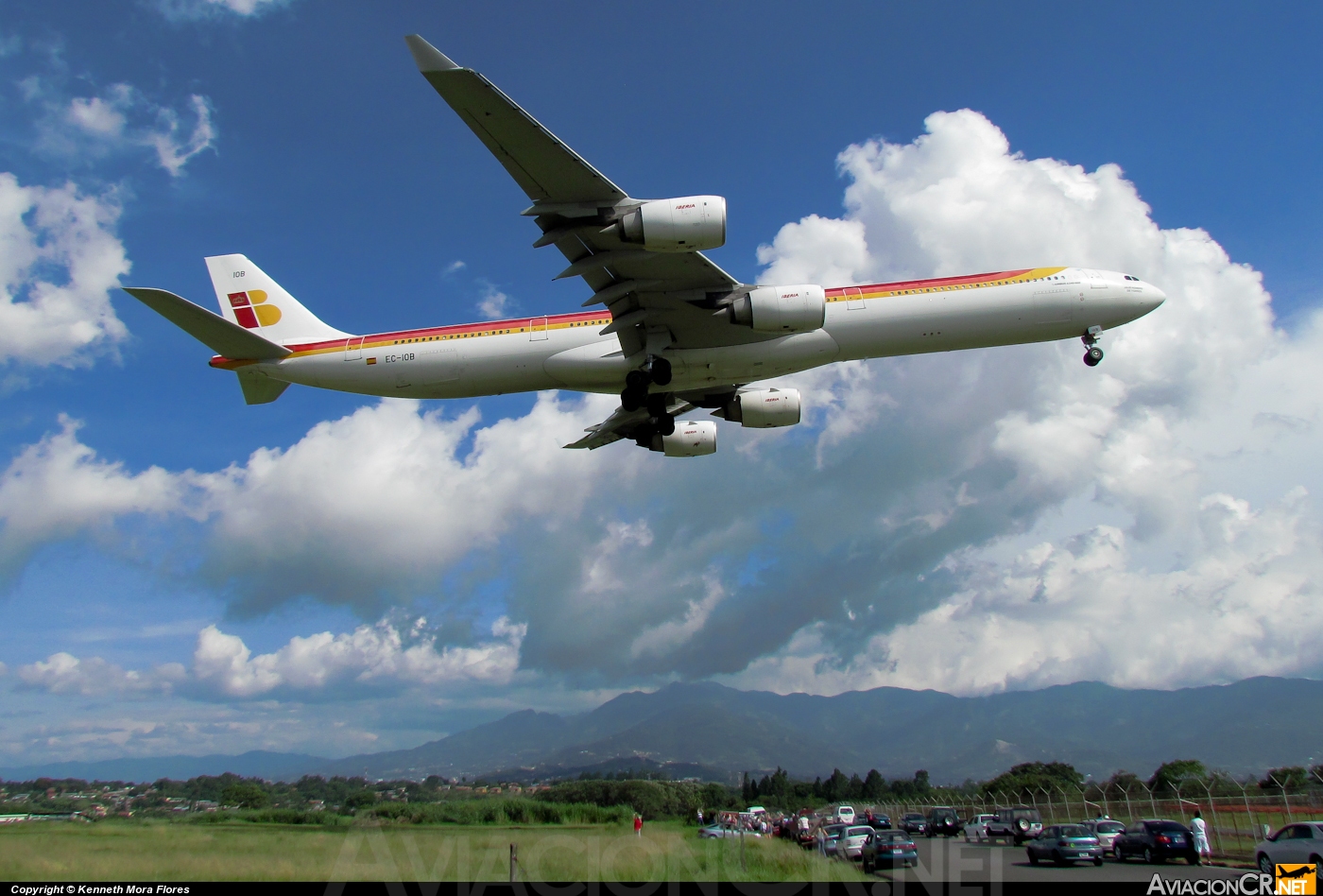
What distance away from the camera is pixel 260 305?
33.4 m

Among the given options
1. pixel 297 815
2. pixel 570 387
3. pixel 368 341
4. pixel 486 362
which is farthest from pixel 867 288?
pixel 297 815

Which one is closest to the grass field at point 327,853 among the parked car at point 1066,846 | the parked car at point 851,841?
the parked car at point 851,841

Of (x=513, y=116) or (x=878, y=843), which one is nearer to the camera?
(x=513, y=116)

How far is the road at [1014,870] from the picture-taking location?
2156 centimetres

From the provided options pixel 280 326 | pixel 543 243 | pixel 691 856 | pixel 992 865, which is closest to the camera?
pixel 691 856

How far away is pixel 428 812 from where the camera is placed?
1898 centimetres

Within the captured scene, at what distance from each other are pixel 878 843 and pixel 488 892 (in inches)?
650

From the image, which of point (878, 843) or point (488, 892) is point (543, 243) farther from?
point (878, 843)

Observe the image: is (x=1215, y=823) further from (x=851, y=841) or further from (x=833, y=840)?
(x=833, y=840)

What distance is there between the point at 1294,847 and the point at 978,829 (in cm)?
2230

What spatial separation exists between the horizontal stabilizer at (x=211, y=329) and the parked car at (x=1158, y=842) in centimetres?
3416

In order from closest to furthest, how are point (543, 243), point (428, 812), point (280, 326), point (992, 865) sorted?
point (428, 812) → point (543, 243) → point (992, 865) → point (280, 326)

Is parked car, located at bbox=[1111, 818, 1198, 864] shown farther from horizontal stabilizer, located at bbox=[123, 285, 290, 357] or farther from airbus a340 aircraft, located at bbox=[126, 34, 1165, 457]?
horizontal stabilizer, located at bbox=[123, 285, 290, 357]

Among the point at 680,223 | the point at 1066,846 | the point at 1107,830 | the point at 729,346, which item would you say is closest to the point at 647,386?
the point at 729,346
